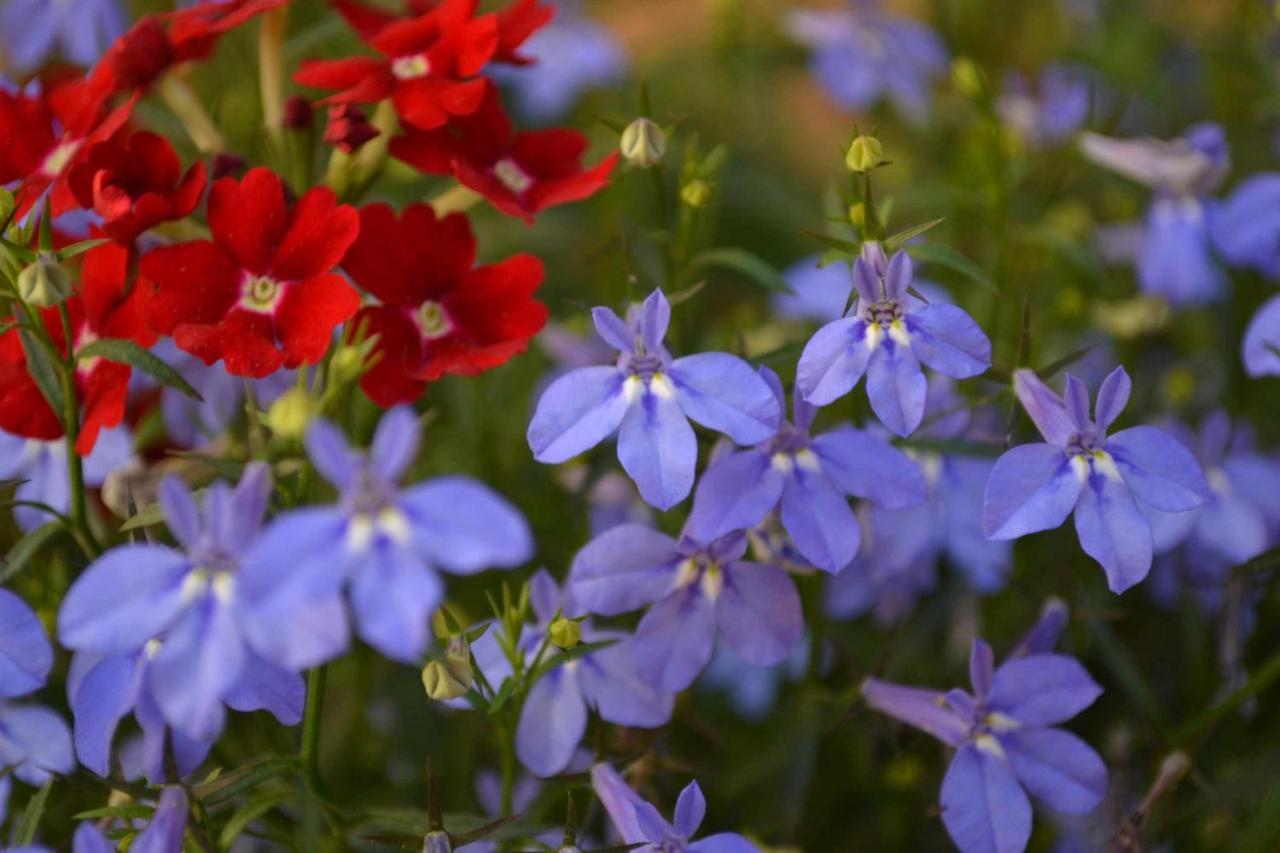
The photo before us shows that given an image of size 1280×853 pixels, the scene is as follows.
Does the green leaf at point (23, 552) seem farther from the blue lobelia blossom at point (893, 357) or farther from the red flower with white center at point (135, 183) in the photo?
the blue lobelia blossom at point (893, 357)

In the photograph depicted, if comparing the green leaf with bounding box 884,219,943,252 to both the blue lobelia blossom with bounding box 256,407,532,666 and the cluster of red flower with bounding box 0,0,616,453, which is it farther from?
the blue lobelia blossom with bounding box 256,407,532,666

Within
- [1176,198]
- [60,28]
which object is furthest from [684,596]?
[60,28]

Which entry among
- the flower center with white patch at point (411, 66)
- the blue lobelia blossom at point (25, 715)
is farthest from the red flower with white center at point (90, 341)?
the flower center with white patch at point (411, 66)

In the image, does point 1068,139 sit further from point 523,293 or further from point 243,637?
point 243,637

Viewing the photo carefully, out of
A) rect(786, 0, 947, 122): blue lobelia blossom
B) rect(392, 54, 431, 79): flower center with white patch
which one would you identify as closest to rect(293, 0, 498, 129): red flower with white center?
rect(392, 54, 431, 79): flower center with white patch

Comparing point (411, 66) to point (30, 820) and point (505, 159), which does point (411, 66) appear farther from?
point (30, 820)
